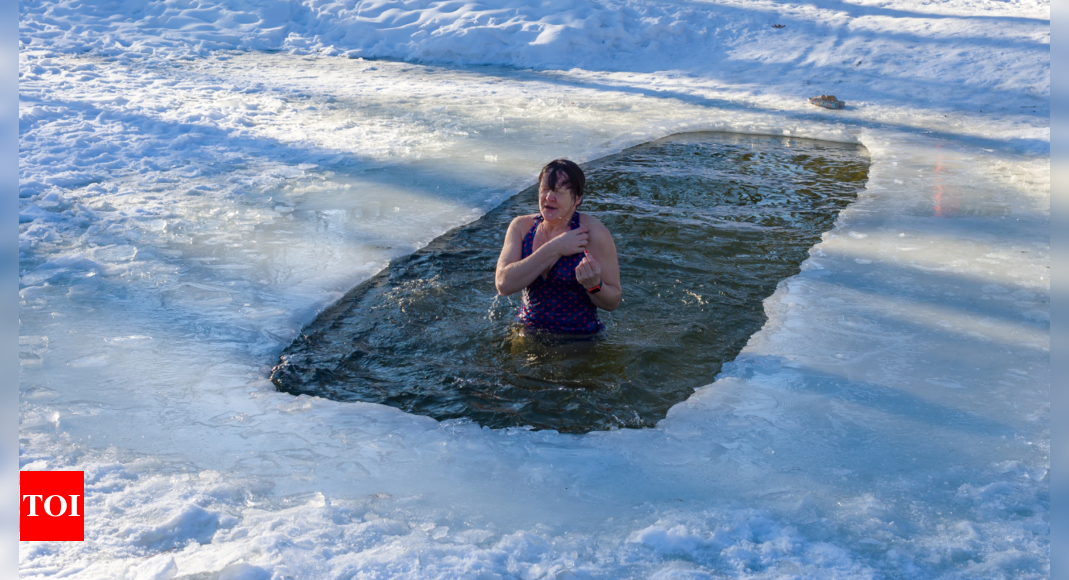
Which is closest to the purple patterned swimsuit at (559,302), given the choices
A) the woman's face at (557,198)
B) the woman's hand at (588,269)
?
the woman's face at (557,198)

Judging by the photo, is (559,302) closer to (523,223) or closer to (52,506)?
(523,223)

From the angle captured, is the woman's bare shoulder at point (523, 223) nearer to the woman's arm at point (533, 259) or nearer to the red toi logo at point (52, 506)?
the woman's arm at point (533, 259)

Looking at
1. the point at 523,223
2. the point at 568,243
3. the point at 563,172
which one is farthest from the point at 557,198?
the point at 523,223

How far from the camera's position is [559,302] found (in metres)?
4.12

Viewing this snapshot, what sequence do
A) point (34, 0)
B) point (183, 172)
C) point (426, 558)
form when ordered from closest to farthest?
point (426, 558) → point (183, 172) → point (34, 0)

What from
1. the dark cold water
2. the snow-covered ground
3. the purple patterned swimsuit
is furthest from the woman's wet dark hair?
the snow-covered ground

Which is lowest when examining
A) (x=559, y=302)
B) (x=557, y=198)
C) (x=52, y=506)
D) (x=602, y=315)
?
(x=52, y=506)

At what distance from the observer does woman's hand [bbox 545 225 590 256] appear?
3688 millimetres

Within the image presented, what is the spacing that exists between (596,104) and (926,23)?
6539mm

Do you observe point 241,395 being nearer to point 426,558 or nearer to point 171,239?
point 426,558

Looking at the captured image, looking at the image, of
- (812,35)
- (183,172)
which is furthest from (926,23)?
(183,172)

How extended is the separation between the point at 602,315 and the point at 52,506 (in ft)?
9.92

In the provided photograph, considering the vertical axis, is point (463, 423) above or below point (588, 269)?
below

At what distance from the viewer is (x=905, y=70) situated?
39.2 ft
